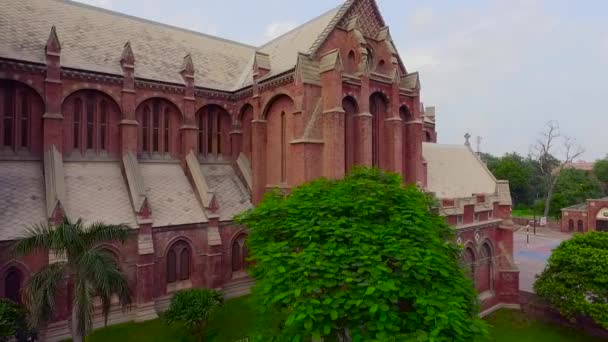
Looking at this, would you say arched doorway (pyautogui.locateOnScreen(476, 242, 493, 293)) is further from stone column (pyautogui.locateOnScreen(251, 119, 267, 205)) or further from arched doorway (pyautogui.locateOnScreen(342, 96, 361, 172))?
stone column (pyautogui.locateOnScreen(251, 119, 267, 205))

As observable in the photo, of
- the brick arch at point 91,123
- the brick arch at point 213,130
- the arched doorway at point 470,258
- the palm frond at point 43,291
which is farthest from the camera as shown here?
the brick arch at point 213,130

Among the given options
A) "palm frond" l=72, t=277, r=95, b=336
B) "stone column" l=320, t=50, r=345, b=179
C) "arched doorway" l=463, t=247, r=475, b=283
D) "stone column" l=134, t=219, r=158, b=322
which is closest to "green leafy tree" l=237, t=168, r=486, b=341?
"palm frond" l=72, t=277, r=95, b=336

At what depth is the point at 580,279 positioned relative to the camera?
21047 mm

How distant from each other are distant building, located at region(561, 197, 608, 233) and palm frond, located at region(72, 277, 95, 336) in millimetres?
57849

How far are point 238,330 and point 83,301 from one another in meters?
8.81

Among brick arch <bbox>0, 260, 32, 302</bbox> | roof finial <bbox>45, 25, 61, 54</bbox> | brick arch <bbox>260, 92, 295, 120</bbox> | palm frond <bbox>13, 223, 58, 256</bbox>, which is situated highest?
roof finial <bbox>45, 25, 61, 54</bbox>

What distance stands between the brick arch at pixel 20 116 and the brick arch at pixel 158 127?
18.8 feet

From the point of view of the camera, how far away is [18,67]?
68.3 ft

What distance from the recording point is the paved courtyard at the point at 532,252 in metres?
33.6

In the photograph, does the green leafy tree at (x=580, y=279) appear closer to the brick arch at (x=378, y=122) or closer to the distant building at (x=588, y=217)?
the brick arch at (x=378, y=122)

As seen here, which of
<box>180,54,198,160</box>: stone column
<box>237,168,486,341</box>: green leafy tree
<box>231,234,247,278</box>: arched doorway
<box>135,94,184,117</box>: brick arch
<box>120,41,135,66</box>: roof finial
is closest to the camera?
<box>237,168,486,341</box>: green leafy tree

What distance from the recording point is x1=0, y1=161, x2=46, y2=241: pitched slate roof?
1842 cm

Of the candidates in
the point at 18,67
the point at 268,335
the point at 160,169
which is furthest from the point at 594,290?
the point at 18,67

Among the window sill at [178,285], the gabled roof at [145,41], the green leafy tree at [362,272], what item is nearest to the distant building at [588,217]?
the gabled roof at [145,41]
